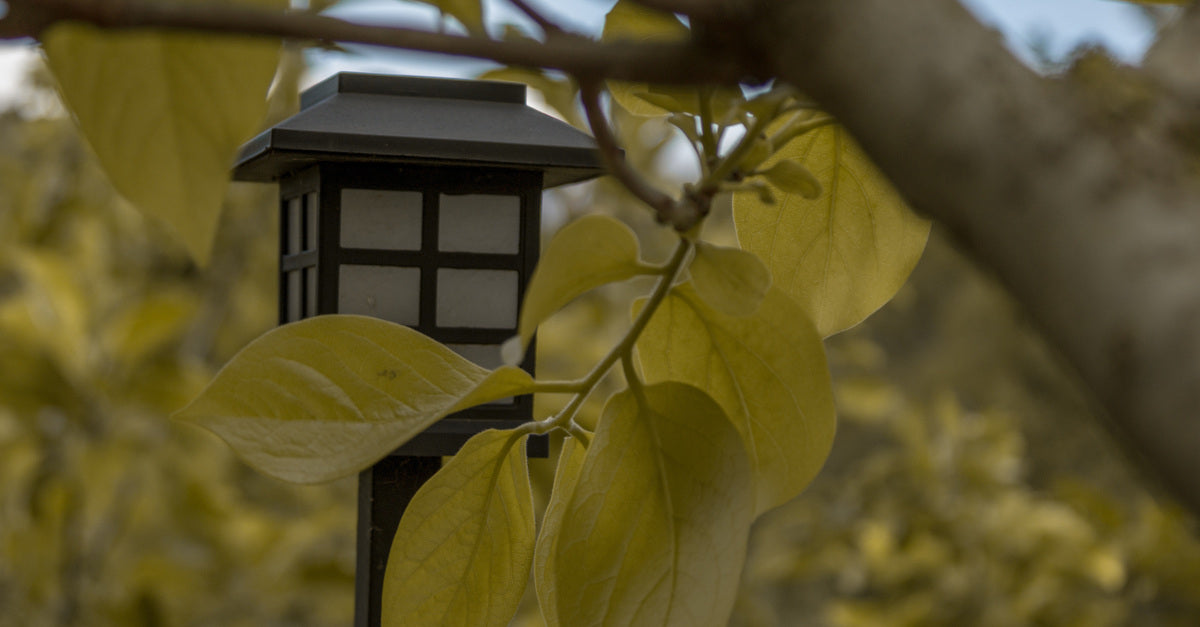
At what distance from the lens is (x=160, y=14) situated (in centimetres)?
9

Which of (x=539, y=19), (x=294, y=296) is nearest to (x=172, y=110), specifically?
(x=539, y=19)

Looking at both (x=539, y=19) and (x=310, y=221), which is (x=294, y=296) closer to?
(x=310, y=221)

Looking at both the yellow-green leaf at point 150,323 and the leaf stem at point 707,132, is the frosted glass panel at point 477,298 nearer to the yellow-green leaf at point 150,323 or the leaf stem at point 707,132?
the leaf stem at point 707,132

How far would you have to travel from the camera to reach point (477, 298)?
1.36 ft

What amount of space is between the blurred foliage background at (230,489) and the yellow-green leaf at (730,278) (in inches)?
29.8

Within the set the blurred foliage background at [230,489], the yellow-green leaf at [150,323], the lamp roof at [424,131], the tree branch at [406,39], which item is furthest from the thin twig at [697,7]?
the yellow-green leaf at [150,323]

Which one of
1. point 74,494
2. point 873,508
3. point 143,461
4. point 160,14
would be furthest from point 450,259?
point 873,508

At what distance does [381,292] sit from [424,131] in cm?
8

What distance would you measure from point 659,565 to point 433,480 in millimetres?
64

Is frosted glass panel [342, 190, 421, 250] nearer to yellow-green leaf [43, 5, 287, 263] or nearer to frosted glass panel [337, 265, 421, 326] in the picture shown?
frosted glass panel [337, 265, 421, 326]

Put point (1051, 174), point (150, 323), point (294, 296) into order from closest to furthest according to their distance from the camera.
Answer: point (1051, 174) → point (294, 296) → point (150, 323)

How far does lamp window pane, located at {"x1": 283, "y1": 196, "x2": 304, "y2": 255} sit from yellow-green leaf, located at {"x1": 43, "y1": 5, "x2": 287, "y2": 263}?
280 millimetres

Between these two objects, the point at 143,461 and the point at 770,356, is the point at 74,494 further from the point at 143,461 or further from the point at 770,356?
the point at 770,356

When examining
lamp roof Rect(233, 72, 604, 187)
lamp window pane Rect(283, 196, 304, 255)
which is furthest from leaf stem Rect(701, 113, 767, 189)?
lamp window pane Rect(283, 196, 304, 255)
